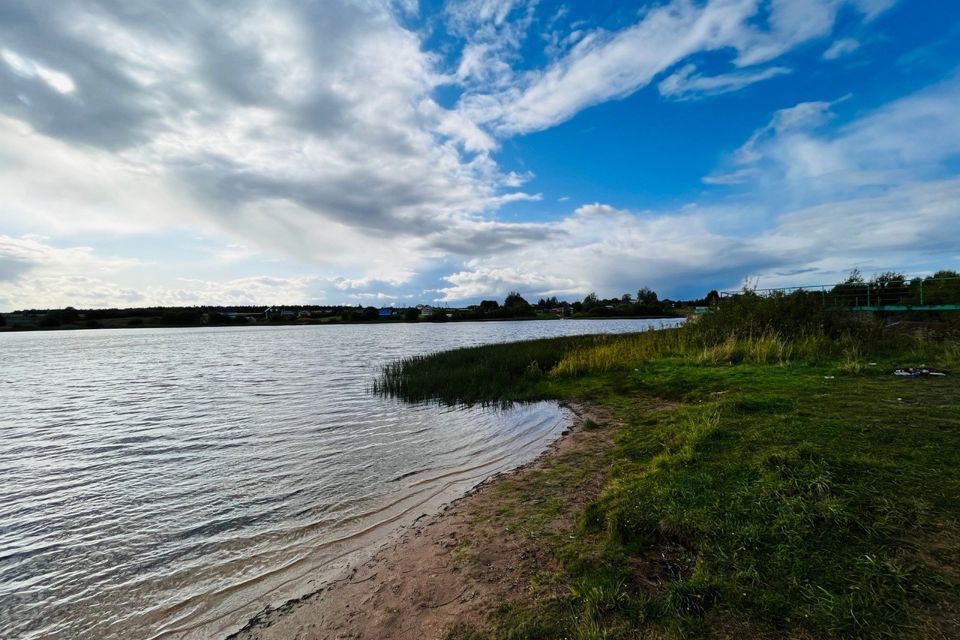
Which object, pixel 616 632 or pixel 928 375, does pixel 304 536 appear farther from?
pixel 928 375

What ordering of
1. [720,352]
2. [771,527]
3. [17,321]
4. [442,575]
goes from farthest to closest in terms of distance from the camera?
[17,321], [720,352], [442,575], [771,527]

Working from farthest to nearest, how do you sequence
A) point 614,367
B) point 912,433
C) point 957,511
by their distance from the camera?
1. point 614,367
2. point 912,433
3. point 957,511

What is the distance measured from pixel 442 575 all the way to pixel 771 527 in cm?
329

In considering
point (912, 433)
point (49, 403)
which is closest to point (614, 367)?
point (912, 433)

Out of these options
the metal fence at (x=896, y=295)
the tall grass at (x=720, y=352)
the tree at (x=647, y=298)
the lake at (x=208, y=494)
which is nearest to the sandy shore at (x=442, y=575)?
the lake at (x=208, y=494)

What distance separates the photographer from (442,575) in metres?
4.47

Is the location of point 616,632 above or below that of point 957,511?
below

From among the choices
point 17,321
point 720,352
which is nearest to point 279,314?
point 17,321

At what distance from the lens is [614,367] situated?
19.2 metres

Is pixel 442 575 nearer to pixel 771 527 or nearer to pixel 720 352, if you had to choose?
pixel 771 527

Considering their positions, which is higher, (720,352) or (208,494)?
(720,352)

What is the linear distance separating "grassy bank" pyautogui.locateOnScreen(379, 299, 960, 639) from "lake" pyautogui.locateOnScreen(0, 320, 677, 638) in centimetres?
262

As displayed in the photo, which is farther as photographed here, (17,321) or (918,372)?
(17,321)

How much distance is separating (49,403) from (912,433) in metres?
26.0
